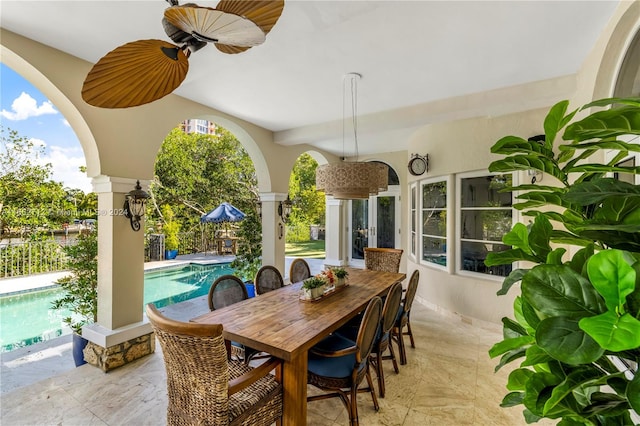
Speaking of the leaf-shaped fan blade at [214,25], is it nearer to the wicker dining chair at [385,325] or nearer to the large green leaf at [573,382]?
the large green leaf at [573,382]

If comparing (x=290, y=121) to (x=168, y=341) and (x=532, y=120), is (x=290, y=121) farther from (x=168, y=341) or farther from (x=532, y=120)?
(x=168, y=341)

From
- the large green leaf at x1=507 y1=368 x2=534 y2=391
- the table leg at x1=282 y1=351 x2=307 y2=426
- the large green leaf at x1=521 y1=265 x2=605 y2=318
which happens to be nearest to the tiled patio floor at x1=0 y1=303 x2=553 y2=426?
the table leg at x1=282 y1=351 x2=307 y2=426

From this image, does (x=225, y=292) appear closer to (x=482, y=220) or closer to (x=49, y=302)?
(x=482, y=220)

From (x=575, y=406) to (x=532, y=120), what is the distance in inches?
150

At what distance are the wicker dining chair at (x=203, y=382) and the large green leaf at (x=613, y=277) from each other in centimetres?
137

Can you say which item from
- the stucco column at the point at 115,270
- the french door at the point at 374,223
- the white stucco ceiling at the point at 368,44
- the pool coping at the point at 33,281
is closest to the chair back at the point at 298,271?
the stucco column at the point at 115,270

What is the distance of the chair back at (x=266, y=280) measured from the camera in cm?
316

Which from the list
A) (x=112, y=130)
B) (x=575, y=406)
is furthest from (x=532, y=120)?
(x=112, y=130)

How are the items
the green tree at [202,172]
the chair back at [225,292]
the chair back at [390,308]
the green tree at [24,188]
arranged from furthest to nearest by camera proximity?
the green tree at [202,172] < the green tree at [24,188] < the chair back at [225,292] < the chair back at [390,308]

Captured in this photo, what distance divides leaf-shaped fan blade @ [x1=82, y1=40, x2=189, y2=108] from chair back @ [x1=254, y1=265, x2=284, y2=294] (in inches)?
84.8

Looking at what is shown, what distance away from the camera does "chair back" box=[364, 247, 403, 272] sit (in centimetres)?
433

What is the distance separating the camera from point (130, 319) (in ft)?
9.48

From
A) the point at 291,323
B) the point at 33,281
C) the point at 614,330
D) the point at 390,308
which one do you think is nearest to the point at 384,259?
the point at 390,308

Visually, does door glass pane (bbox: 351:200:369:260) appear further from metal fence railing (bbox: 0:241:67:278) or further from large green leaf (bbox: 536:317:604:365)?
large green leaf (bbox: 536:317:604:365)
